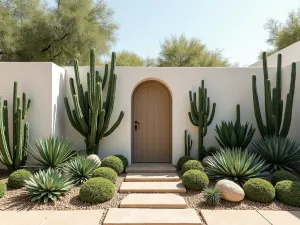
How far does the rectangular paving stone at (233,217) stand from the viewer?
3592 millimetres

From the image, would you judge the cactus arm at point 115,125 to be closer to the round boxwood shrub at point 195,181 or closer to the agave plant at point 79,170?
the agave plant at point 79,170

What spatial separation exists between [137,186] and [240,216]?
2142 mm

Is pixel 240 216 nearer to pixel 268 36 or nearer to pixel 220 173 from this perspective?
pixel 220 173

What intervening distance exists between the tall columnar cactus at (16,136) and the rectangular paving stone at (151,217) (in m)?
2.93

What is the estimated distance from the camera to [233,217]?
377 cm

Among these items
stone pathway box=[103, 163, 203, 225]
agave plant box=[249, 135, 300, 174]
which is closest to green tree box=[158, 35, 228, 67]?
agave plant box=[249, 135, 300, 174]

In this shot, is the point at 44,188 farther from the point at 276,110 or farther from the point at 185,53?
the point at 185,53

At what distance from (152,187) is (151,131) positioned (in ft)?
8.12

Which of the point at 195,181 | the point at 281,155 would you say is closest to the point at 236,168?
the point at 195,181

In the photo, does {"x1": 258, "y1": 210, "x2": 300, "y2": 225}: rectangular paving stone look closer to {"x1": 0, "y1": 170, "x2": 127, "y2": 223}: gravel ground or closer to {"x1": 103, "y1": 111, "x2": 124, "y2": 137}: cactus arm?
{"x1": 0, "y1": 170, "x2": 127, "y2": 223}: gravel ground

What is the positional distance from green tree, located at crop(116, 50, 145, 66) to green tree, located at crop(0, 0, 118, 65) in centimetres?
681

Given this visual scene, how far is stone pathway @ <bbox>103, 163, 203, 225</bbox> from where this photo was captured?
11.9ft

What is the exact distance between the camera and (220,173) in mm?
5082

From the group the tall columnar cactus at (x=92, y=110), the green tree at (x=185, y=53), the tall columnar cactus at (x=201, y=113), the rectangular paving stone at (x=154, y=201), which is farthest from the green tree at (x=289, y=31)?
the rectangular paving stone at (x=154, y=201)
